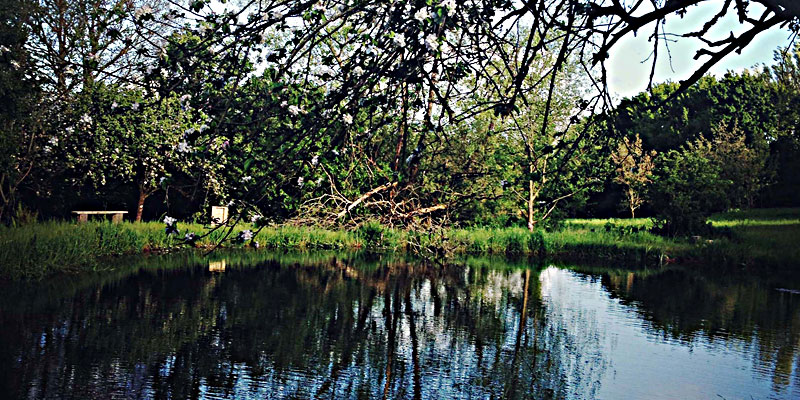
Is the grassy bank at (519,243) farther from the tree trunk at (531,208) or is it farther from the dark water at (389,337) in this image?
the tree trunk at (531,208)

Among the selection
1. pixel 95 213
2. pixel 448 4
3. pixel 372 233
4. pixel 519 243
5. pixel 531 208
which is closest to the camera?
pixel 448 4

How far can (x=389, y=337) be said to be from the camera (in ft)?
30.7

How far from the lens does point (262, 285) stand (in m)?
13.8

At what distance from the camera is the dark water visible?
6.99m

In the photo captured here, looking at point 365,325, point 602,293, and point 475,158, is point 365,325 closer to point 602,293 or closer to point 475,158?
point 602,293

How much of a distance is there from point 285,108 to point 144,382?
372 centimetres

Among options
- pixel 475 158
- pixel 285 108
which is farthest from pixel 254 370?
pixel 475 158

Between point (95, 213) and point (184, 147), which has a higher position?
point (184, 147)

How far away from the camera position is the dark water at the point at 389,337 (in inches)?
275

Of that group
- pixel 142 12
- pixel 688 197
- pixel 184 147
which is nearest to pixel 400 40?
pixel 184 147

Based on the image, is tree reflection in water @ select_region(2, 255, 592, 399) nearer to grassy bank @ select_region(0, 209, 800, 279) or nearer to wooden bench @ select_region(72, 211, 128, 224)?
grassy bank @ select_region(0, 209, 800, 279)

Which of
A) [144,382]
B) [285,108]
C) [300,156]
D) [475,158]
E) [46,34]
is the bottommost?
[144,382]

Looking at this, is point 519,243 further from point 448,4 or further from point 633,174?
point 448,4

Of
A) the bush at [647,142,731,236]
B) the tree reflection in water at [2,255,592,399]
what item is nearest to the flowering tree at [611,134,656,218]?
the bush at [647,142,731,236]
